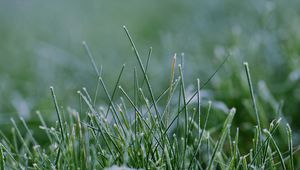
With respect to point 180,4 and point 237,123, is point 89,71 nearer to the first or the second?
point 237,123

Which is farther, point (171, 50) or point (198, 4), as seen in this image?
point (198, 4)

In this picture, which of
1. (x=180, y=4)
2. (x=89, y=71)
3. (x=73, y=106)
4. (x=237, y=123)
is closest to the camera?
(x=237, y=123)

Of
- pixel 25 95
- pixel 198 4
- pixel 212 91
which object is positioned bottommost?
pixel 25 95

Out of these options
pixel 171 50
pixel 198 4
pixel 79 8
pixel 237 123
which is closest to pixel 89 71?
pixel 171 50

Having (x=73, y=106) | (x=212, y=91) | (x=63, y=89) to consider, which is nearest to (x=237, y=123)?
(x=212, y=91)

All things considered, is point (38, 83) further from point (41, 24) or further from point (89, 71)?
point (41, 24)

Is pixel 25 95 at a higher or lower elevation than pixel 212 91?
lower

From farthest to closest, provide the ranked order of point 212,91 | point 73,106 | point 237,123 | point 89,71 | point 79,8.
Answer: point 79,8 < point 89,71 < point 73,106 < point 212,91 < point 237,123
